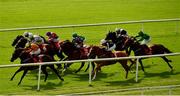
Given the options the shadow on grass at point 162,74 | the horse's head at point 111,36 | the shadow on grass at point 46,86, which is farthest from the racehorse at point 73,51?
the shadow on grass at point 162,74

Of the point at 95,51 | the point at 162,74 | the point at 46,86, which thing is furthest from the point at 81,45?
the point at 162,74

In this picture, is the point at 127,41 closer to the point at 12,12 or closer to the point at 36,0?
the point at 12,12

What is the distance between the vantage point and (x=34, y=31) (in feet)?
59.5

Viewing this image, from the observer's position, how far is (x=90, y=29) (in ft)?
63.1

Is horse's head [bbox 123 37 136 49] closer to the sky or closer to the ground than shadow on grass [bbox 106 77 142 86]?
closer to the sky

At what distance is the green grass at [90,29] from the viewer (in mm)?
12484

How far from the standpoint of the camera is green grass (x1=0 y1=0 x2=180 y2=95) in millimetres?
12484

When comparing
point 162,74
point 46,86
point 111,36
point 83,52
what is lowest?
point 162,74

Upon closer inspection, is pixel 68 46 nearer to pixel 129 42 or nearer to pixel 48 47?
pixel 48 47

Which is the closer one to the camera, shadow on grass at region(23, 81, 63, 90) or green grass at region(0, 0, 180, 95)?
shadow on grass at region(23, 81, 63, 90)

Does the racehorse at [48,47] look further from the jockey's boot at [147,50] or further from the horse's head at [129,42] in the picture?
the jockey's boot at [147,50]

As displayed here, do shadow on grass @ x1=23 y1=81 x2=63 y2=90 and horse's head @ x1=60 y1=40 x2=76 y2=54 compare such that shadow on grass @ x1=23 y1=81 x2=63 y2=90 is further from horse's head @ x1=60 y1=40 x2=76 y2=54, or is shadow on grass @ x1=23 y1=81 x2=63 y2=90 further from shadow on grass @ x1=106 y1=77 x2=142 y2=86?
shadow on grass @ x1=106 y1=77 x2=142 y2=86

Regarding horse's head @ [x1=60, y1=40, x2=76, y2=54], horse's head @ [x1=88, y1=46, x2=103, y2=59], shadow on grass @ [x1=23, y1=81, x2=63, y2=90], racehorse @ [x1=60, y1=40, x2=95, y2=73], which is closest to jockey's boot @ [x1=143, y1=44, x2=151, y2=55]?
horse's head @ [x1=88, y1=46, x2=103, y2=59]

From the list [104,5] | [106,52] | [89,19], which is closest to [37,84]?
[106,52]
